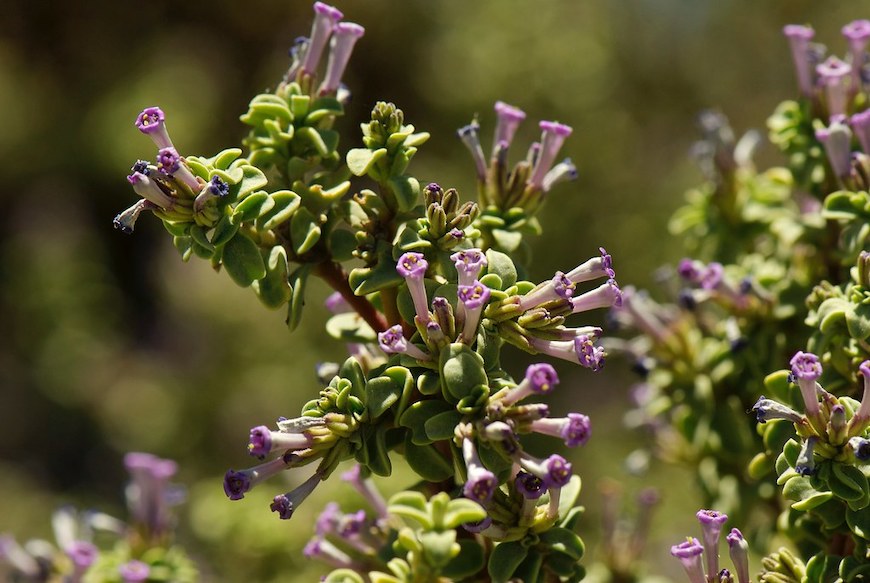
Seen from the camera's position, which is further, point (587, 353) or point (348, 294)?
point (348, 294)

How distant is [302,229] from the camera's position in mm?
1275

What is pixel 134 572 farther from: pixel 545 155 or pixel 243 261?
pixel 545 155

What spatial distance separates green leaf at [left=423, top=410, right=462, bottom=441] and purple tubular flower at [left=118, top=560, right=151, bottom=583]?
666 mm

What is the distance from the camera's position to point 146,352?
5852 millimetres

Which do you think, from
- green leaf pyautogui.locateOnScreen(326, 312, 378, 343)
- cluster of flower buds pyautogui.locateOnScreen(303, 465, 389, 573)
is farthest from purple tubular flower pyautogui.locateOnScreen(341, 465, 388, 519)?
green leaf pyautogui.locateOnScreen(326, 312, 378, 343)

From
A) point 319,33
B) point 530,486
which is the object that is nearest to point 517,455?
point 530,486

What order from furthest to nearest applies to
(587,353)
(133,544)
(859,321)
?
(133,544)
(859,321)
(587,353)

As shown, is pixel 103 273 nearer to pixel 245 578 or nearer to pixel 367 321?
pixel 245 578

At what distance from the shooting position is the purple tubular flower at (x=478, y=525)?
1.10 metres

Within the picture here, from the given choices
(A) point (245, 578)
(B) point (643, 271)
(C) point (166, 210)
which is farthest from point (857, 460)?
(B) point (643, 271)

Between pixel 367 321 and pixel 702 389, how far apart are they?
70 cm

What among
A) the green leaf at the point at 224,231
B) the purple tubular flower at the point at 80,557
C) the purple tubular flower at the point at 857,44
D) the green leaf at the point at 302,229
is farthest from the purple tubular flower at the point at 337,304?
the purple tubular flower at the point at 857,44

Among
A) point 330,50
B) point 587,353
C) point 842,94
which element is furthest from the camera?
point 842,94

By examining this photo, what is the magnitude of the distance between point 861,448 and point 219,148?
16.0ft
